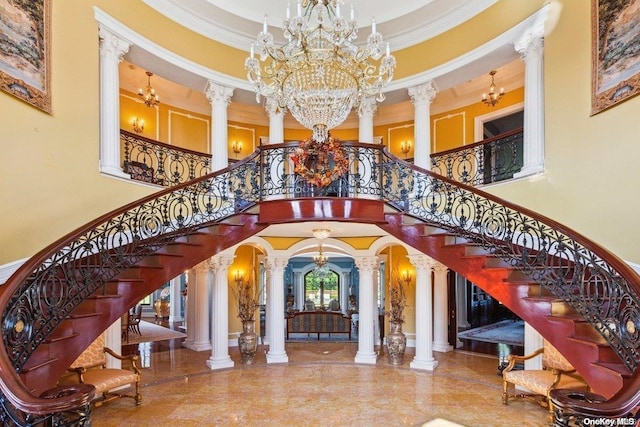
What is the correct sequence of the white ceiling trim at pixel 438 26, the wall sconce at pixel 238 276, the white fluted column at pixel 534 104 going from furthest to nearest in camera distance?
the wall sconce at pixel 238 276 → the white ceiling trim at pixel 438 26 → the white fluted column at pixel 534 104

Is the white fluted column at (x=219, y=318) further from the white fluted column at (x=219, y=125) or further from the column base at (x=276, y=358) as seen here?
the white fluted column at (x=219, y=125)

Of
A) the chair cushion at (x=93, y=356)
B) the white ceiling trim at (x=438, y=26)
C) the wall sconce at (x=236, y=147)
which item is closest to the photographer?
the chair cushion at (x=93, y=356)

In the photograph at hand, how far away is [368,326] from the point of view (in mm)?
8773

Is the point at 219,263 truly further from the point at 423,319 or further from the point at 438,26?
the point at 438,26

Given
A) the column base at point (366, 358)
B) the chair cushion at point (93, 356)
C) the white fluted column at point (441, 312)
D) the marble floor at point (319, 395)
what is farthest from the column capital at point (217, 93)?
the white fluted column at point (441, 312)

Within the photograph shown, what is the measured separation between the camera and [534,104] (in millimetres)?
6105

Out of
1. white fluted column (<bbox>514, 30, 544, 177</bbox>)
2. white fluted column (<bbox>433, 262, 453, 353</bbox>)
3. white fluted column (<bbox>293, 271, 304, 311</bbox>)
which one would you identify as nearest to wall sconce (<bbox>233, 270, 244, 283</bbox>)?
white fluted column (<bbox>433, 262, 453, 353</bbox>)

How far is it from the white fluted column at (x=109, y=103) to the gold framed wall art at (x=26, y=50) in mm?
1015

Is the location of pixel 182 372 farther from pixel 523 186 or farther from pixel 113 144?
pixel 523 186

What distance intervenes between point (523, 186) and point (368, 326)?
4.57m

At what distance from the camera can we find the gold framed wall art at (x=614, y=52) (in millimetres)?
4473

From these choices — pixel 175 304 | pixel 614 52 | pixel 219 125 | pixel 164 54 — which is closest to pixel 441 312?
pixel 614 52

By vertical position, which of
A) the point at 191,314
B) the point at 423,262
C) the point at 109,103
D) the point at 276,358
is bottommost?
the point at 276,358

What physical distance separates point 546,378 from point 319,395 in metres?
3.49
